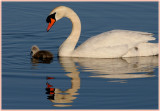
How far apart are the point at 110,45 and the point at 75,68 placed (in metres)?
1.59

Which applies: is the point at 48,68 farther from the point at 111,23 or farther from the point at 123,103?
the point at 111,23

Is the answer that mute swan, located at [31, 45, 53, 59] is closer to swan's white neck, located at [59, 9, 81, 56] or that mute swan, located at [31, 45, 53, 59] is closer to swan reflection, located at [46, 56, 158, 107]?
swan reflection, located at [46, 56, 158, 107]

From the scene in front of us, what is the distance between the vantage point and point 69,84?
40.8 feet

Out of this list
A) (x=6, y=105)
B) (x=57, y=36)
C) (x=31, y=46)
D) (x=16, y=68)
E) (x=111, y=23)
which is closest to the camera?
(x=6, y=105)

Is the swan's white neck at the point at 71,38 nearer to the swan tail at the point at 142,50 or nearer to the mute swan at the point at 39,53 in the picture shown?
the mute swan at the point at 39,53

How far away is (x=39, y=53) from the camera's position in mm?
15258

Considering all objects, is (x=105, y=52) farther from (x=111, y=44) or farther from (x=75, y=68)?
(x=75, y=68)

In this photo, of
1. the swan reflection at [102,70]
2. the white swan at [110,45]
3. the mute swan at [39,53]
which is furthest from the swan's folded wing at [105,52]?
the mute swan at [39,53]

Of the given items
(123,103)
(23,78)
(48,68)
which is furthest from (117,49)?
(123,103)

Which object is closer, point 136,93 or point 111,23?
point 136,93

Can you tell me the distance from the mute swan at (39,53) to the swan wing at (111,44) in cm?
82

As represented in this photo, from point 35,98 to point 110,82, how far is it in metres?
2.10

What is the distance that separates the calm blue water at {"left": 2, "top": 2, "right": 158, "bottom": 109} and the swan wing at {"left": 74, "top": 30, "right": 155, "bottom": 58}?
0.25 metres

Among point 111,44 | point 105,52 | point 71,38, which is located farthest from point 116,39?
point 71,38
